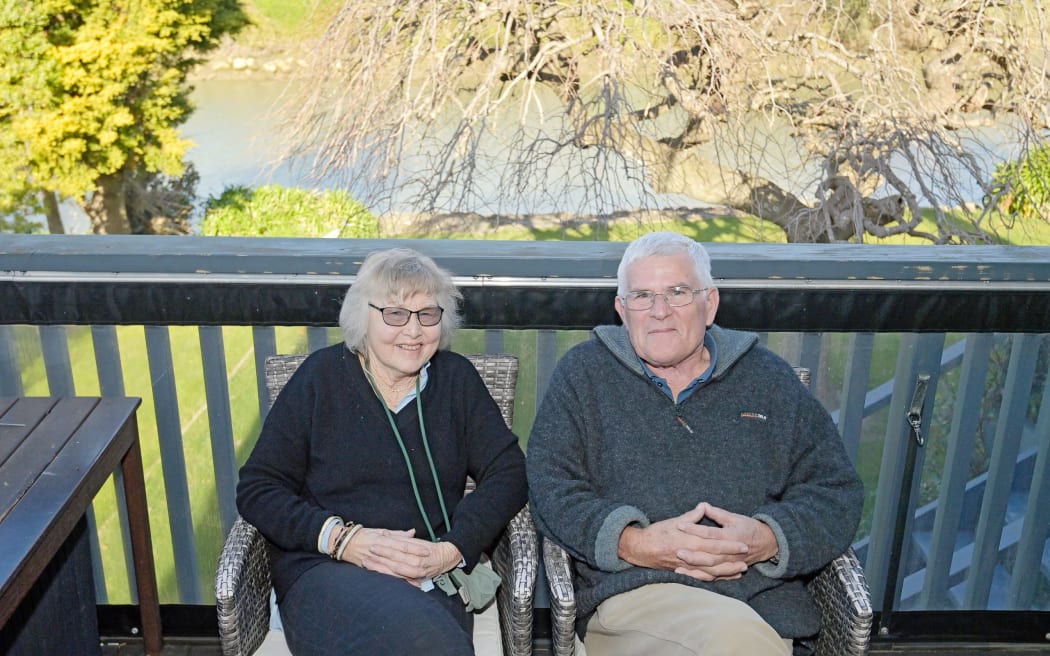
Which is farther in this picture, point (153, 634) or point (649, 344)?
point (153, 634)

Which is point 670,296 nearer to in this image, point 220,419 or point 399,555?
point 399,555

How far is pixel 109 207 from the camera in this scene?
35.1ft

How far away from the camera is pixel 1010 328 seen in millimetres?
2373

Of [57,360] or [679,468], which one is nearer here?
[679,468]

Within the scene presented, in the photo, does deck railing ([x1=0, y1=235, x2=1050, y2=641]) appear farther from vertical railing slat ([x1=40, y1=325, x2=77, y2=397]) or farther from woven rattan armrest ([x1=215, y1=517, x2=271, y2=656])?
woven rattan armrest ([x1=215, y1=517, x2=271, y2=656])

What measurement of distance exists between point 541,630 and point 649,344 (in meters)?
1.05

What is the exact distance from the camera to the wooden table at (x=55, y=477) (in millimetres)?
1652

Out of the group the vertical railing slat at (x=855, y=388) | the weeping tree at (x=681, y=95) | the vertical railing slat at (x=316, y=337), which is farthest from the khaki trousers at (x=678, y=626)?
the weeping tree at (x=681, y=95)

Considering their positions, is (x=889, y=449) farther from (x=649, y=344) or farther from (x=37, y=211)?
(x=37, y=211)

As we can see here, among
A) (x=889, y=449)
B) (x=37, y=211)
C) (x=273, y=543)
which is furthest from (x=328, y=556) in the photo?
(x=37, y=211)

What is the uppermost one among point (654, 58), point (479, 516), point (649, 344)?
point (654, 58)

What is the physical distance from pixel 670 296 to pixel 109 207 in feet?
32.9

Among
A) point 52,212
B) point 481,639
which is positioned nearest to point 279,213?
point 52,212

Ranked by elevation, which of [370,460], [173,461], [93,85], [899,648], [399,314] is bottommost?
[899,648]
